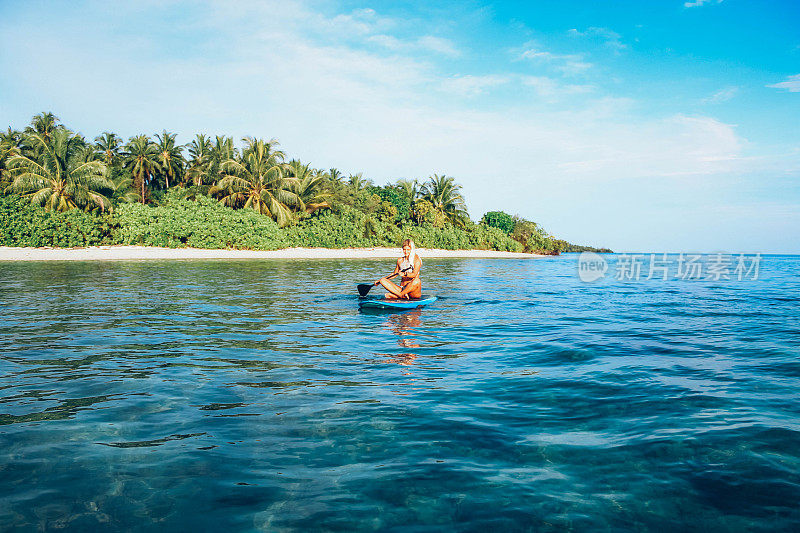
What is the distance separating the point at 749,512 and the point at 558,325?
8.44 meters

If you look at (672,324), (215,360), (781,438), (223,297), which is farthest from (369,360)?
(223,297)

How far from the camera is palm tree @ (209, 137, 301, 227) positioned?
4778cm

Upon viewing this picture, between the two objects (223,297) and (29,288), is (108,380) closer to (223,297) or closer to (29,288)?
(223,297)

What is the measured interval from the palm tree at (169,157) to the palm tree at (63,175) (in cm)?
1699

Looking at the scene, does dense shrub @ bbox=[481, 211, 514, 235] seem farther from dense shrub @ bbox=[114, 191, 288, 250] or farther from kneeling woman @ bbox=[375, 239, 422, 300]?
kneeling woman @ bbox=[375, 239, 422, 300]

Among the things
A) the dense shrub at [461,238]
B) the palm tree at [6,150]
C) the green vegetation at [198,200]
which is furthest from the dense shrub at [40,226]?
the dense shrub at [461,238]

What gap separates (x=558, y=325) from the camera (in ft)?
38.5

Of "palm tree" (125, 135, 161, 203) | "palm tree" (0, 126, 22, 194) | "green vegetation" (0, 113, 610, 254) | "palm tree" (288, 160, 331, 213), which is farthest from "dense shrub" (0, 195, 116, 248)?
"palm tree" (288, 160, 331, 213)

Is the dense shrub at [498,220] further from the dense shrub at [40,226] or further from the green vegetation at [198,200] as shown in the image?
the dense shrub at [40,226]

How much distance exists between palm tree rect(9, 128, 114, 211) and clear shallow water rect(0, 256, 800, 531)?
113 feet

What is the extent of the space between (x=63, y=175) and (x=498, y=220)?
57.8m

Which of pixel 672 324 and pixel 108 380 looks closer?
pixel 108 380

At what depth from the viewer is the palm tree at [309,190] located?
53094 millimetres

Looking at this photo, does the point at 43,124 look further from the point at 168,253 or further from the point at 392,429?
the point at 392,429
